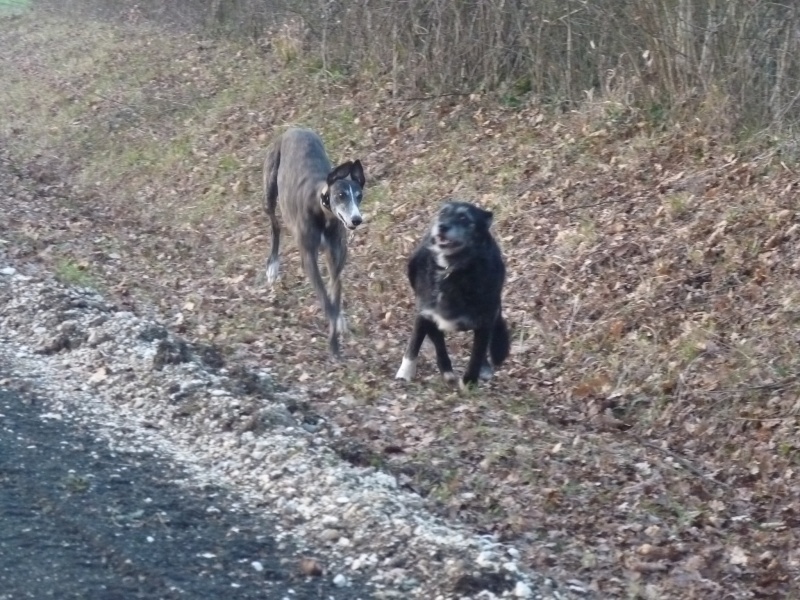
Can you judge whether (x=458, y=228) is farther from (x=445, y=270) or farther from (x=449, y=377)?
(x=449, y=377)

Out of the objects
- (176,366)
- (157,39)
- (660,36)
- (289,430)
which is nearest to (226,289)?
(176,366)

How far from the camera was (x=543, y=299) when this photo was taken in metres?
10.9

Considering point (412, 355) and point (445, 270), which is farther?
point (412, 355)

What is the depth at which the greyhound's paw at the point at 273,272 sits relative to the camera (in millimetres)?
12320

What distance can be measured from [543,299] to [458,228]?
2.76m

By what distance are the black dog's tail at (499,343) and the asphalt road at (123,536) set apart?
3.00 meters

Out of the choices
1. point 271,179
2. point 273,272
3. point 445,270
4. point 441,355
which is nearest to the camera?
point 445,270

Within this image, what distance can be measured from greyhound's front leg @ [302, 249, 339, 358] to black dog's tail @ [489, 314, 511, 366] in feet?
4.49

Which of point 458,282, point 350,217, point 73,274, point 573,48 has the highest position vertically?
point 573,48

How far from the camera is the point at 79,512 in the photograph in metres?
6.22

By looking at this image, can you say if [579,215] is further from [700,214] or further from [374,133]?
[374,133]

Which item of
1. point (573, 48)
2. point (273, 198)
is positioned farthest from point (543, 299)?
point (573, 48)

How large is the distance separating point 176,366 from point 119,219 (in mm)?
7592

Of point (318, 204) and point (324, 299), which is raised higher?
point (318, 204)
